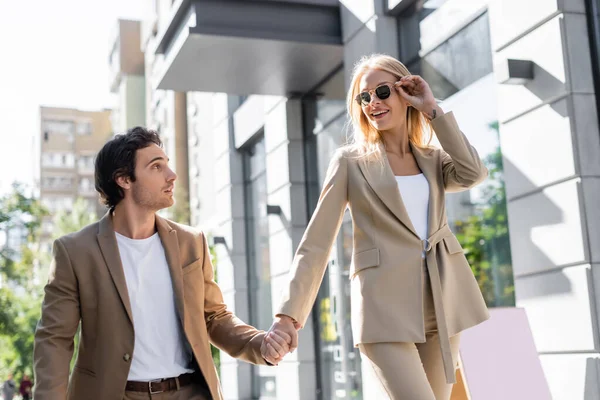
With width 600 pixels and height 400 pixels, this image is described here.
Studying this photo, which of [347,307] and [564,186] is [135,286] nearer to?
[564,186]

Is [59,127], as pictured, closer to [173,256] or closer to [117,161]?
[117,161]

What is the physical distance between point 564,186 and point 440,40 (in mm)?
2945

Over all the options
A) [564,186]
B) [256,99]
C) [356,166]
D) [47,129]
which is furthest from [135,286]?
[47,129]

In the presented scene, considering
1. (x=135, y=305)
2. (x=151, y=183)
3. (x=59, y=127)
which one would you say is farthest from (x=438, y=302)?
(x=59, y=127)

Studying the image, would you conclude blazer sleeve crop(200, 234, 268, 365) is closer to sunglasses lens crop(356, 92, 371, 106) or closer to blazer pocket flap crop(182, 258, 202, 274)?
blazer pocket flap crop(182, 258, 202, 274)

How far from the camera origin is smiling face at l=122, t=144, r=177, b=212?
12.0 ft

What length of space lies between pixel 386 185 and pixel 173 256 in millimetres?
1026

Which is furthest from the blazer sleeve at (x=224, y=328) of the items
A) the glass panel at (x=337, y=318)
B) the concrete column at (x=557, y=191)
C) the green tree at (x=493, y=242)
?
the glass panel at (x=337, y=318)

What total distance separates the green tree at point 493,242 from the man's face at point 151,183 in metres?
4.18

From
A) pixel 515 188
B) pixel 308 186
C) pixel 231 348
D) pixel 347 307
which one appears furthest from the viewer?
pixel 308 186

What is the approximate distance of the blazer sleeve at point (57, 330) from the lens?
327 cm

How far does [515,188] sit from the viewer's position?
6523 mm

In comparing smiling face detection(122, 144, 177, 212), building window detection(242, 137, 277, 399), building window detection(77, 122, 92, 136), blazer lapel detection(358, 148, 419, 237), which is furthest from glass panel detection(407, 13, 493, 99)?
building window detection(77, 122, 92, 136)

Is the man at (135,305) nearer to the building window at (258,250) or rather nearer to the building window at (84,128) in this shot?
the building window at (258,250)
